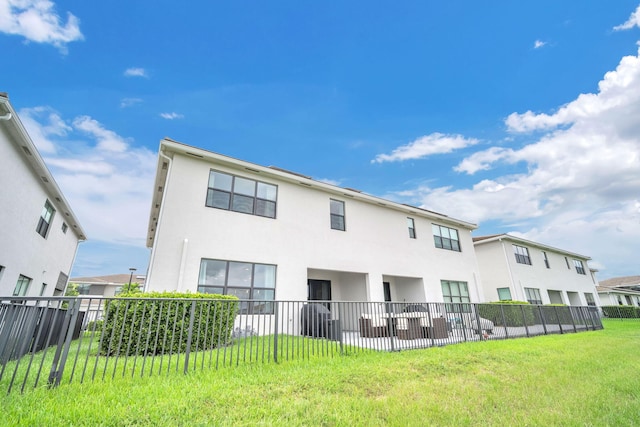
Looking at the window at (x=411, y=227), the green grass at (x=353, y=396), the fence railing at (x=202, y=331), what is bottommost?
the green grass at (x=353, y=396)

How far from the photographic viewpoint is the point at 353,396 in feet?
12.1

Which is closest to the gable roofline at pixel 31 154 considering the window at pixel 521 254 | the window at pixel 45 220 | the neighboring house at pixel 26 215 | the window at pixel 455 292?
the neighboring house at pixel 26 215

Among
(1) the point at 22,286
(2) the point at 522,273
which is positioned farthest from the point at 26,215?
(2) the point at 522,273

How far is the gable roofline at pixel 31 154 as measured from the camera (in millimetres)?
7973

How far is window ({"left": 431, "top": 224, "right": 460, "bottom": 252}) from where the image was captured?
1633 cm

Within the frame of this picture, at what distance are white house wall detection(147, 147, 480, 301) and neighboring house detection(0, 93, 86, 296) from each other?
16.5ft

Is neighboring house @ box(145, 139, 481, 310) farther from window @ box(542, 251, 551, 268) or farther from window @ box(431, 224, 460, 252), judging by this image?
window @ box(542, 251, 551, 268)

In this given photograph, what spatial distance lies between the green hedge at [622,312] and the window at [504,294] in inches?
511

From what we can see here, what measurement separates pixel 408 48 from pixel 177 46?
10.8 m

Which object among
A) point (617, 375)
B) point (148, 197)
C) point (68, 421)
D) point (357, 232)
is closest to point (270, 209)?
point (357, 232)

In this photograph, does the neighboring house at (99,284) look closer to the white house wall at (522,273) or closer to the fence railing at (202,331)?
the fence railing at (202,331)

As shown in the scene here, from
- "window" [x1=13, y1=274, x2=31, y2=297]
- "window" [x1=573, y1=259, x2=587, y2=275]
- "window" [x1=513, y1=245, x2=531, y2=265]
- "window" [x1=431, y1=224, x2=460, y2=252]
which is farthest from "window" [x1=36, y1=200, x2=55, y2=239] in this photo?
"window" [x1=573, y1=259, x2=587, y2=275]

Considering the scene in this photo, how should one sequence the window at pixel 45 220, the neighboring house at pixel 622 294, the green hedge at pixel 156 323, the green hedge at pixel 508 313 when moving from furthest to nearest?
the neighboring house at pixel 622 294, the window at pixel 45 220, the green hedge at pixel 508 313, the green hedge at pixel 156 323

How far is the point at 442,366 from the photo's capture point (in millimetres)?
5277
